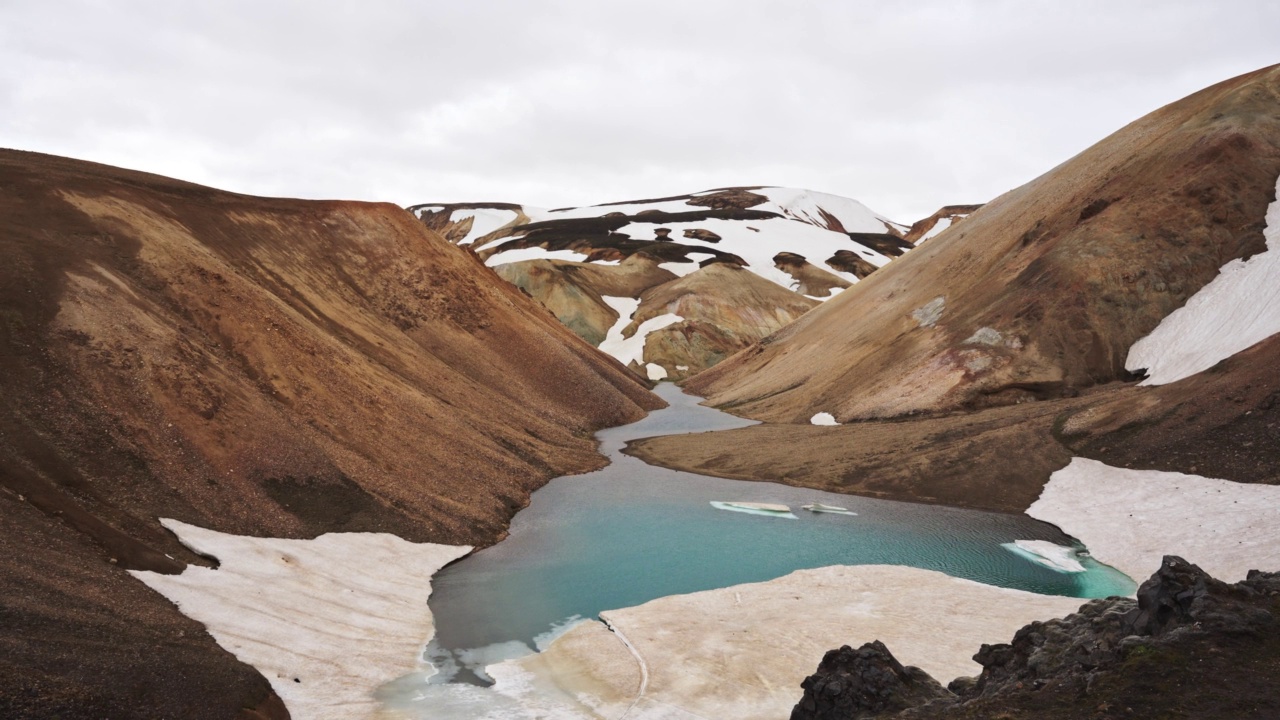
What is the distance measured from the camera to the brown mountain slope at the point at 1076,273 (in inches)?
1778

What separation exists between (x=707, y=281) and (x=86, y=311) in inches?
3959

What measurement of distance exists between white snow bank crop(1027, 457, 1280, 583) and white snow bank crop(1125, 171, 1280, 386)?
9.76m

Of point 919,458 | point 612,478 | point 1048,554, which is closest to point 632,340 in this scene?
point 612,478

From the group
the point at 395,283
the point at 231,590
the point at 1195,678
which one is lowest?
the point at 231,590

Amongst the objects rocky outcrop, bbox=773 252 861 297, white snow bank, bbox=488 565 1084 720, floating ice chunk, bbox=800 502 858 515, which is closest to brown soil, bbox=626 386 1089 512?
floating ice chunk, bbox=800 502 858 515

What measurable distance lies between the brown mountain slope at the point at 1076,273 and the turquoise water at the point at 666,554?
15569 millimetres

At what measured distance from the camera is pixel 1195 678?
402 inches

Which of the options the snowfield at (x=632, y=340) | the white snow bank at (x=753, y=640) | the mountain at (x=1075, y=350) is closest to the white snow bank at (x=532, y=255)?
the snowfield at (x=632, y=340)

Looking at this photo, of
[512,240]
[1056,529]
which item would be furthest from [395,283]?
[512,240]

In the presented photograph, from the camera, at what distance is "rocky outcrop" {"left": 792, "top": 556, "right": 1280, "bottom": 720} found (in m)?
9.95

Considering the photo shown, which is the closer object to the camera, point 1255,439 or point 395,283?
point 1255,439

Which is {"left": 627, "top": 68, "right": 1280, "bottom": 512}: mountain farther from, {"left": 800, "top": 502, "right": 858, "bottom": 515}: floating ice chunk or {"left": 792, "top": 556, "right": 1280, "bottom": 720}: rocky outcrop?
{"left": 792, "top": 556, "right": 1280, "bottom": 720}: rocky outcrop

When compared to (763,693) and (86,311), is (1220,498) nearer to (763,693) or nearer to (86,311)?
(763,693)

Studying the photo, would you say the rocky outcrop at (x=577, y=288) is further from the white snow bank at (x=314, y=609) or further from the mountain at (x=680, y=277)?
the white snow bank at (x=314, y=609)
